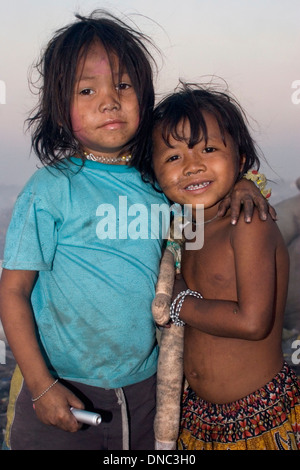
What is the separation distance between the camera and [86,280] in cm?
150

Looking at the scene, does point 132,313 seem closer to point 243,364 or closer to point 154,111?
point 243,364

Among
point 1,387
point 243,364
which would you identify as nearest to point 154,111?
point 243,364

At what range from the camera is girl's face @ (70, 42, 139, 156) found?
1543mm

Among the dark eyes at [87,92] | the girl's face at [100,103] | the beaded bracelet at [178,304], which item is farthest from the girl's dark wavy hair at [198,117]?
the beaded bracelet at [178,304]

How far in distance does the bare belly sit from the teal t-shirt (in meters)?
0.20

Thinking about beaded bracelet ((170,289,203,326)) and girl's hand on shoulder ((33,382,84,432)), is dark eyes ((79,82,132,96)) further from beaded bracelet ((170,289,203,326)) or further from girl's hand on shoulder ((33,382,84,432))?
girl's hand on shoulder ((33,382,84,432))

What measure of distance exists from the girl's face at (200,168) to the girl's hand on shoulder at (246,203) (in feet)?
0.12

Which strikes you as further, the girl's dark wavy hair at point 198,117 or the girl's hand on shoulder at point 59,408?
the girl's dark wavy hair at point 198,117

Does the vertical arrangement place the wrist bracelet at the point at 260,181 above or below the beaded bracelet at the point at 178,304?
above

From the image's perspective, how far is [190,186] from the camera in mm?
1646

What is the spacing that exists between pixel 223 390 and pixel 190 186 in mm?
667

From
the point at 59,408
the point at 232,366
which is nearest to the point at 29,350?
the point at 59,408

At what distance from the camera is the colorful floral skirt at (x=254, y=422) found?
1491 millimetres

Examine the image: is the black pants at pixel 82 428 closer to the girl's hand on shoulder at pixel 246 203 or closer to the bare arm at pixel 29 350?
the bare arm at pixel 29 350
